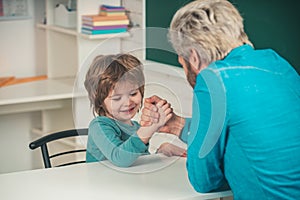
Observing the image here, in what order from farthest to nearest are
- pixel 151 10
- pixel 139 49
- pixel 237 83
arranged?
pixel 151 10
pixel 139 49
pixel 237 83

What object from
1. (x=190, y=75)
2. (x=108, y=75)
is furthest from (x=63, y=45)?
(x=190, y=75)

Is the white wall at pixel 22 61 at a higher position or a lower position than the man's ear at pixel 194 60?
lower

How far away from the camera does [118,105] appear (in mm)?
2160

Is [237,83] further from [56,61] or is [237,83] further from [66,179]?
[56,61]

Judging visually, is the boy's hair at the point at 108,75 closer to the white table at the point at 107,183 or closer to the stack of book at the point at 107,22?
the white table at the point at 107,183

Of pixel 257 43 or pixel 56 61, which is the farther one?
pixel 56 61

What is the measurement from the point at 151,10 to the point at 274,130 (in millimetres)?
2072

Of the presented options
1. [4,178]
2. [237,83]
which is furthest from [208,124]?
[4,178]

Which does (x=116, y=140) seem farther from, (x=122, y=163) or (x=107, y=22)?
(x=107, y=22)

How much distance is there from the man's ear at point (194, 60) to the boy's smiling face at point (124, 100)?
0.24m

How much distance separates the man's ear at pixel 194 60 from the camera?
198 centimetres

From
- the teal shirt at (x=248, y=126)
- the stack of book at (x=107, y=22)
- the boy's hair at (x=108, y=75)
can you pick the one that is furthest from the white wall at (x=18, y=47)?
A: the teal shirt at (x=248, y=126)

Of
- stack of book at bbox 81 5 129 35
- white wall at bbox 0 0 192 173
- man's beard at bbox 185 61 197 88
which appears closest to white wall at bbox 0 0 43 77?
white wall at bbox 0 0 192 173

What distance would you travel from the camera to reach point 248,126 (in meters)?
1.92
